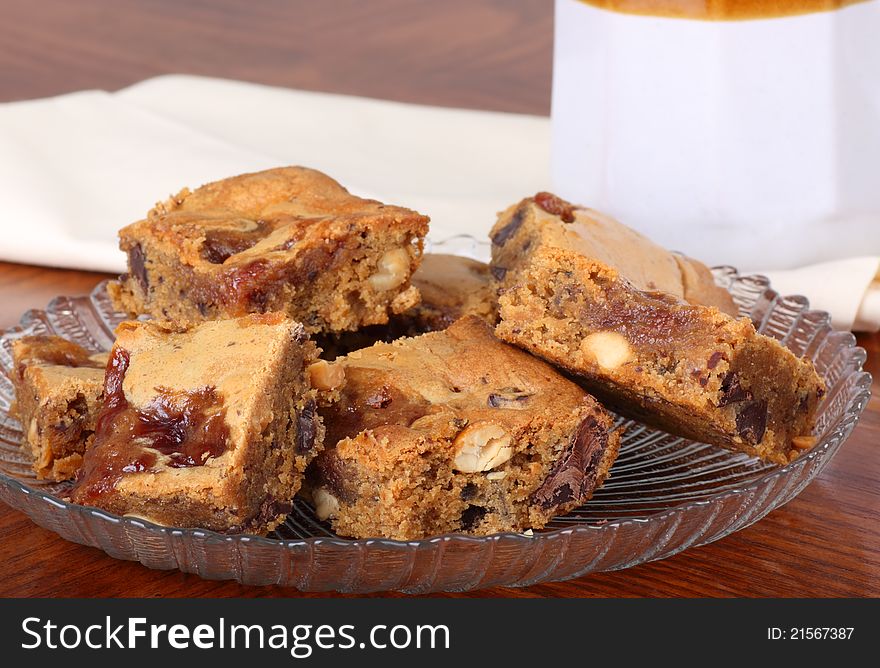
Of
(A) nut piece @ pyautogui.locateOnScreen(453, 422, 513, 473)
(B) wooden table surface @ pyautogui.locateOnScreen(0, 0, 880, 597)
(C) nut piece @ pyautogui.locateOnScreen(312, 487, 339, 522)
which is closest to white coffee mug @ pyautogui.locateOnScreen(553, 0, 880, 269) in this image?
(B) wooden table surface @ pyautogui.locateOnScreen(0, 0, 880, 597)

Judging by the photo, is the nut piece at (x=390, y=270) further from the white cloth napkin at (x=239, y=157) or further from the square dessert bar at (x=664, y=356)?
the white cloth napkin at (x=239, y=157)

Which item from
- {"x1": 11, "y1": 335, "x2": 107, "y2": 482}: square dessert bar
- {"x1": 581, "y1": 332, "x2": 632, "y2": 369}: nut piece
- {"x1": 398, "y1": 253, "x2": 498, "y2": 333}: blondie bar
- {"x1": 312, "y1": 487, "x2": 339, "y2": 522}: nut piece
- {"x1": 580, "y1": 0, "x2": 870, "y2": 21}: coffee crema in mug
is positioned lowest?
{"x1": 312, "y1": 487, "x2": 339, "y2": 522}: nut piece

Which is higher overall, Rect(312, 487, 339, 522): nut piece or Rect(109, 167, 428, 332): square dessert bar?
Rect(109, 167, 428, 332): square dessert bar

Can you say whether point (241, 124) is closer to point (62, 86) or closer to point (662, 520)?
point (62, 86)

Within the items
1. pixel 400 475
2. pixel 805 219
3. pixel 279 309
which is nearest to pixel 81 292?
pixel 279 309

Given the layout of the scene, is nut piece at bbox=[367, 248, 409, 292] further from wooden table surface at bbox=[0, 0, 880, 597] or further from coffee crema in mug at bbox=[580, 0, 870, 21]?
coffee crema in mug at bbox=[580, 0, 870, 21]

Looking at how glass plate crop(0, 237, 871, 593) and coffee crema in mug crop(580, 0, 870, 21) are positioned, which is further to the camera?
coffee crema in mug crop(580, 0, 870, 21)

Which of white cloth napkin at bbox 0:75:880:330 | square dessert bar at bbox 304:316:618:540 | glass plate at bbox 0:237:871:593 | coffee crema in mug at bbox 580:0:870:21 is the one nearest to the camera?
glass plate at bbox 0:237:871:593

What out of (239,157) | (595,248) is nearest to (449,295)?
(595,248)
